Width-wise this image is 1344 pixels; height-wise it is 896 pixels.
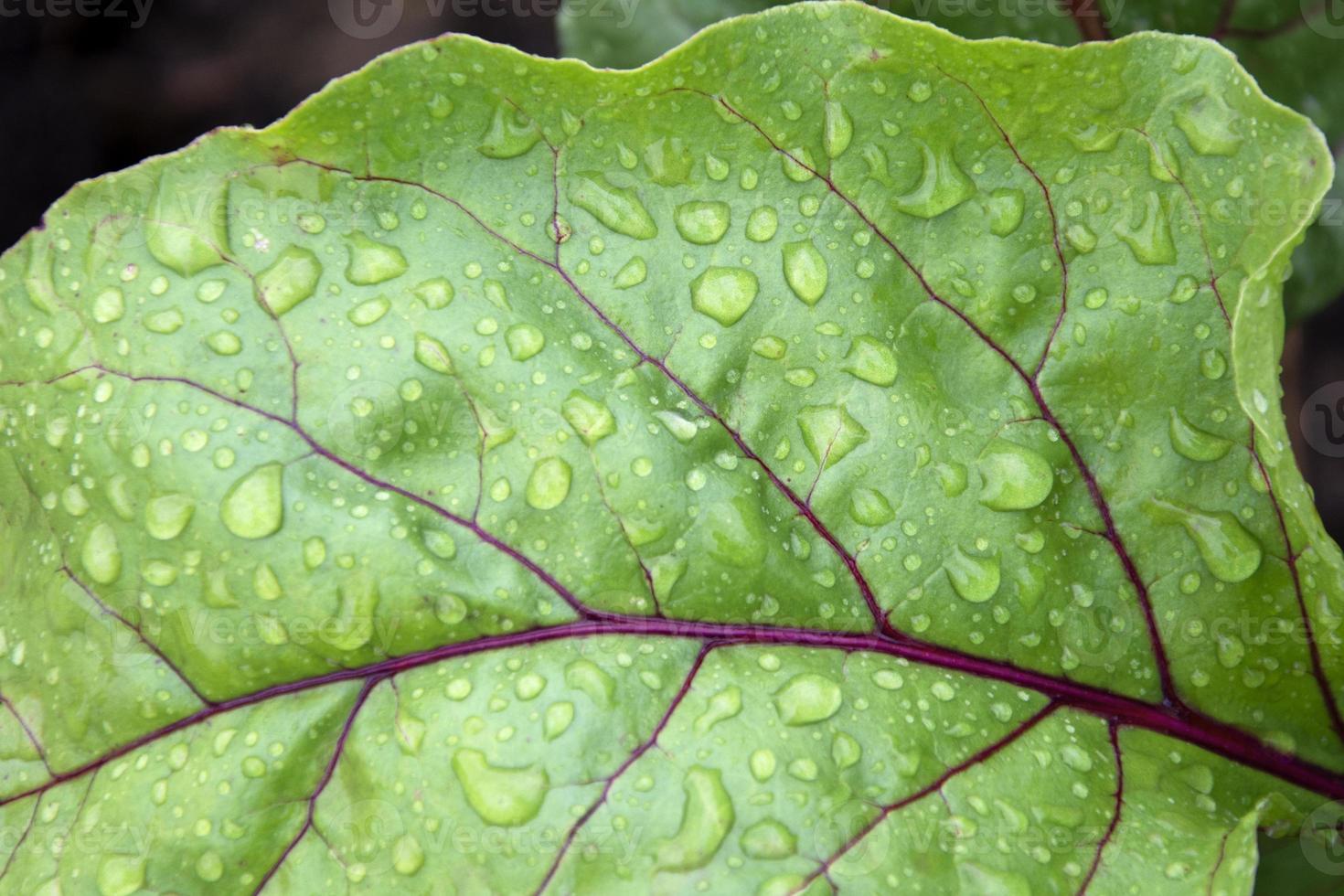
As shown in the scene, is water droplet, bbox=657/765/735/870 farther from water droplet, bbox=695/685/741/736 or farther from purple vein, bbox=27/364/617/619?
purple vein, bbox=27/364/617/619

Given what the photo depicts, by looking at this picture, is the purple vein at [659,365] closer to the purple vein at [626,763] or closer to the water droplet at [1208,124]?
the purple vein at [626,763]

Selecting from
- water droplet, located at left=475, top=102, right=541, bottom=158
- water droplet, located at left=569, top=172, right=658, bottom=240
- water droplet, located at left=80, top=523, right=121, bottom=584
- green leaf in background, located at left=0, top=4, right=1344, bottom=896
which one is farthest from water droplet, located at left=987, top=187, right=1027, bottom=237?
water droplet, located at left=80, top=523, right=121, bottom=584

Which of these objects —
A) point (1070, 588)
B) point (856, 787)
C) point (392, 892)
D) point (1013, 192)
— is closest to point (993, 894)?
point (856, 787)

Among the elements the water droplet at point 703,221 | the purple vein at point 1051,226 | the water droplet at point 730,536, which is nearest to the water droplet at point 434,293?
the water droplet at point 703,221

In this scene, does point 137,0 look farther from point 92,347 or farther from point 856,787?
point 856,787

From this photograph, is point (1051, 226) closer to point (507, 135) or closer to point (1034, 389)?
point (1034, 389)

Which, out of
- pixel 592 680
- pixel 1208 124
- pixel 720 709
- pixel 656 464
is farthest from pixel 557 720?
pixel 1208 124
